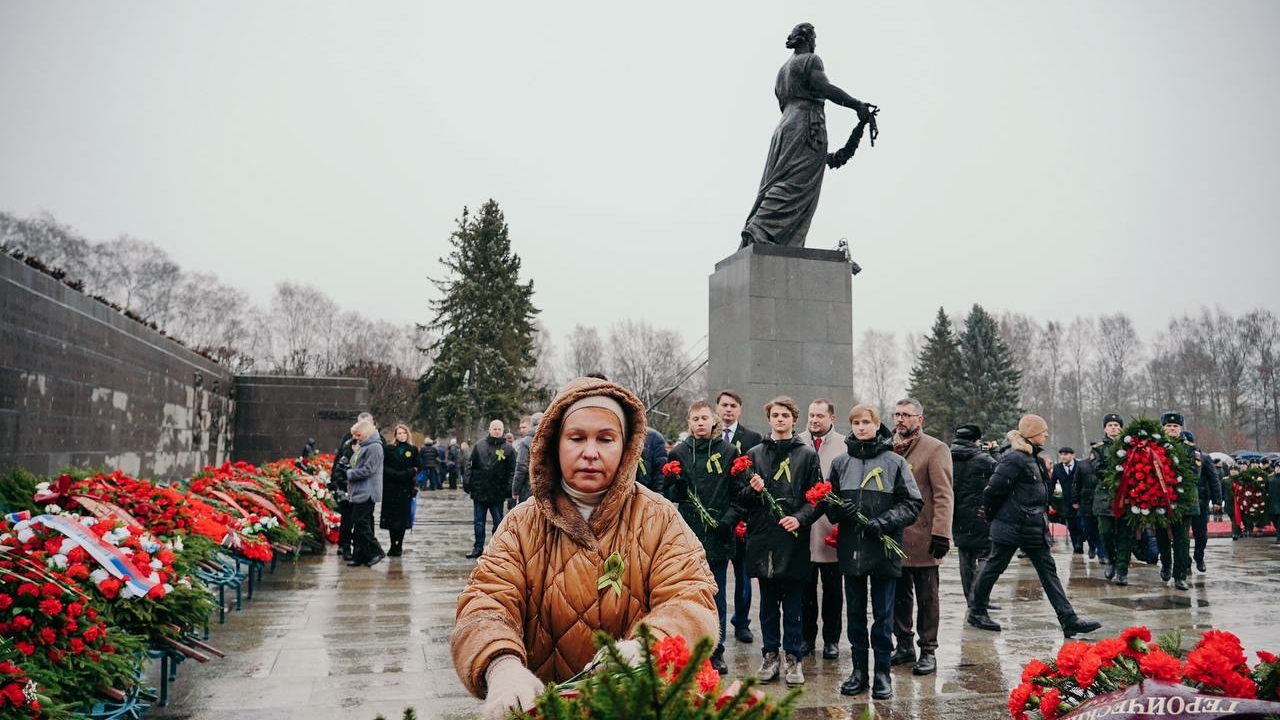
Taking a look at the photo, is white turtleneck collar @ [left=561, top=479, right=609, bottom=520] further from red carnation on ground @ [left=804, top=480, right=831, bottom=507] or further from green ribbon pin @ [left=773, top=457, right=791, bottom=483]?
green ribbon pin @ [left=773, top=457, right=791, bottom=483]

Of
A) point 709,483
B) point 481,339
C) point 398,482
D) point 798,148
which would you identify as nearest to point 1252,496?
point 798,148

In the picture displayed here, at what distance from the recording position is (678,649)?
1.87 metres

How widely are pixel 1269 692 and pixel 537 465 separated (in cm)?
214

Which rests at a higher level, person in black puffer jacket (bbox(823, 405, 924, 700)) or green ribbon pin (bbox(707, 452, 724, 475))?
green ribbon pin (bbox(707, 452, 724, 475))

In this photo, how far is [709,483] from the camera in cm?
703

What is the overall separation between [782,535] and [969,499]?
3421 millimetres

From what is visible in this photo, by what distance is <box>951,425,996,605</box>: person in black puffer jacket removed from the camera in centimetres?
849

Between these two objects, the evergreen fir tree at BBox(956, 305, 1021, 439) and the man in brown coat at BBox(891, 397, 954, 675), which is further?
the evergreen fir tree at BBox(956, 305, 1021, 439)

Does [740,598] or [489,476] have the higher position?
[489,476]

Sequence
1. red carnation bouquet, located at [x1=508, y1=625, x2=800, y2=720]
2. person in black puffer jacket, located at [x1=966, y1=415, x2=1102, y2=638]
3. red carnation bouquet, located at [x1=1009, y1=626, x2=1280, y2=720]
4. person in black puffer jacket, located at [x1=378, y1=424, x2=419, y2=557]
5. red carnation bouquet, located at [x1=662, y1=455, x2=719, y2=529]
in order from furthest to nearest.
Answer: person in black puffer jacket, located at [x1=378, y1=424, x2=419, y2=557] < person in black puffer jacket, located at [x1=966, y1=415, x2=1102, y2=638] < red carnation bouquet, located at [x1=662, y1=455, x2=719, y2=529] < red carnation bouquet, located at [x1=1009, y1=626, x2=1280, y2=720] < red carnation bouquet, located at [x1=508, y1=625, x2=800, y2=720]

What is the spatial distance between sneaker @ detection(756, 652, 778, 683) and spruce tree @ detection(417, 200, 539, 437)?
35.5 meters

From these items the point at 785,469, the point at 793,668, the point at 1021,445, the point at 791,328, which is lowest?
the point at 793,668

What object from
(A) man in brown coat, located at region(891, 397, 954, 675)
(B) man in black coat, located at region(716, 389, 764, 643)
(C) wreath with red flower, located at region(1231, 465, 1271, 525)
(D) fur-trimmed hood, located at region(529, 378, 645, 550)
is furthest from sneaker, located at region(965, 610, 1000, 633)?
(C) wreath with red flower, located at region(1231, 465, 1271, 525)

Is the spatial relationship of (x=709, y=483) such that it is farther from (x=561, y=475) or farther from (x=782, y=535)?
(x=561, y=475)
